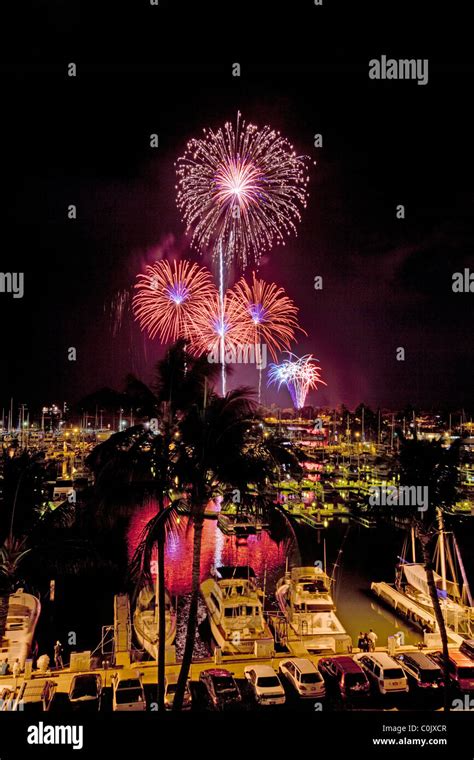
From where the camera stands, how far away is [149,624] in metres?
18.7

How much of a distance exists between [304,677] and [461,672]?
4430 mm

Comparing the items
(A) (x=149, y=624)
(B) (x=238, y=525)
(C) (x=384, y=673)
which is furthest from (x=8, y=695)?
(B) (x=238, y=525)

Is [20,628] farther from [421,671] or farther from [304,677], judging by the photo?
[421,671]

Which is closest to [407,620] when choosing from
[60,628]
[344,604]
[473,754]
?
[344,604]

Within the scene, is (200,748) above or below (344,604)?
above

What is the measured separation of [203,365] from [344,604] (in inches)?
707

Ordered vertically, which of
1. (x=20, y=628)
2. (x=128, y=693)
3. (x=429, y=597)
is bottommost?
(x=429, y=597)

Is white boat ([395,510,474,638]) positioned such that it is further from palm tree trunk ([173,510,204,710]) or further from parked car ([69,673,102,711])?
parked car ([69,673,102,711])

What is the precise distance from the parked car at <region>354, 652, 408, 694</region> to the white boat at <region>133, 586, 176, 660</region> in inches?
246

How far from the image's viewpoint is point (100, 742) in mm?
5930

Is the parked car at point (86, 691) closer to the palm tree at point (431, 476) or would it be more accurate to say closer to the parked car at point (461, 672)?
the palm tree at point (431, 476)

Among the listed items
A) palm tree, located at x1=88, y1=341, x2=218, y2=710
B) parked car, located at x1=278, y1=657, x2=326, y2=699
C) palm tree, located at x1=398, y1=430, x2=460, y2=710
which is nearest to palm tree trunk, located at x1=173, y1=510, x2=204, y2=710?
palm tree, located at x1=88, y1=341, x2=218, y2=710

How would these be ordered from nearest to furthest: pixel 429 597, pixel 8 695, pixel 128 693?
pixel 8 695
pixel 128 693
pixel 429 597

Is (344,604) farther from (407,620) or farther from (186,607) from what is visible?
Result: (186,607)
